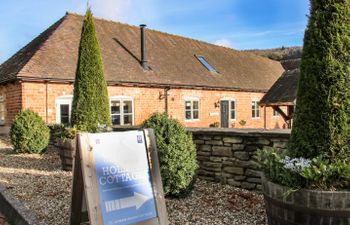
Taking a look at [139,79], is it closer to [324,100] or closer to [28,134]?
[28,134]

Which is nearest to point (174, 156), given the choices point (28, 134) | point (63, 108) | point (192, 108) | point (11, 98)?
point (28, 134)

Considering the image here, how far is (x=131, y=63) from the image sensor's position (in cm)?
1720

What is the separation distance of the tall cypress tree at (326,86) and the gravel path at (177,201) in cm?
145

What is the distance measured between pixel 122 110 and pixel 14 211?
11.2 m

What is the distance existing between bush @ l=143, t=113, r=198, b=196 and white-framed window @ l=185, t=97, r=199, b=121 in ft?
43.1

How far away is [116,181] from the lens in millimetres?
3645

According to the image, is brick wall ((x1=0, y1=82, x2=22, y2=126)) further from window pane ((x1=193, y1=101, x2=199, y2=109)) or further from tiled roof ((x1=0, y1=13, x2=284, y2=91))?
window pane ((x1=193, y1=101, x2=199, y2=109))

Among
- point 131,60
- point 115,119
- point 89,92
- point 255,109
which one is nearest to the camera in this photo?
point 89,92

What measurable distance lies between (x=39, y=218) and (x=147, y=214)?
1.74 meters

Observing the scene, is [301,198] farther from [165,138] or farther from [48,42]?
[48,42]

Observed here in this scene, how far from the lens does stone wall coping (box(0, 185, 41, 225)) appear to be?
14.7 feet

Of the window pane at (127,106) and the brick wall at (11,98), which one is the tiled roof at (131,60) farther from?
the window pane at (127,106)

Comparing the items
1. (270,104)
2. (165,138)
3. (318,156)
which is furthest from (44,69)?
(318,156)

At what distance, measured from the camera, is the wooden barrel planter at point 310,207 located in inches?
116
